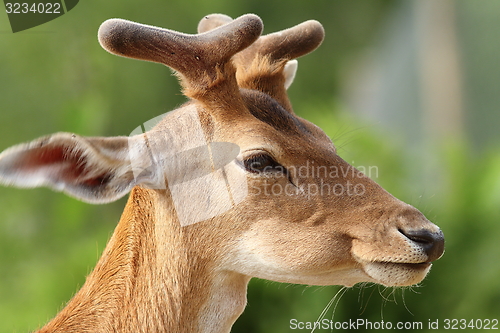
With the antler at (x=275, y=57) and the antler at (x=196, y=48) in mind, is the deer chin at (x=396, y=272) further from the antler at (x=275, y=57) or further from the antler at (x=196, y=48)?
the antler at (x=275, y=57)

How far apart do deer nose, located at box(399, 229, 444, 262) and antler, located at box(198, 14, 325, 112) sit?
4.96 feet

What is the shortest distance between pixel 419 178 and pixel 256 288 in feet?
12.2

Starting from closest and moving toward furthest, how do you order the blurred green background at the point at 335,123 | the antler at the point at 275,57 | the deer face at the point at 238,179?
the deer face at the point at 238,179, the antler at the point at 275,57, the blurred green background at the point at 335,123

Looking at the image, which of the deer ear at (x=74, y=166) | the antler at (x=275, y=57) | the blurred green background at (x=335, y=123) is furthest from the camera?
the blurred green background at (x=335, y=123)

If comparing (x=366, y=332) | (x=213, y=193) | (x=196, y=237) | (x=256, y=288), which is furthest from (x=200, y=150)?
(x=366, y=332)

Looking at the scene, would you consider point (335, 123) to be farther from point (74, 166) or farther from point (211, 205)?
point (74, 166)

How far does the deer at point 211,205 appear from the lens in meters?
3.91

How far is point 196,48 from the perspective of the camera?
13.8 feet

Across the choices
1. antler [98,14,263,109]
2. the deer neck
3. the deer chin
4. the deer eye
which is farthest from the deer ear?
the deer chin

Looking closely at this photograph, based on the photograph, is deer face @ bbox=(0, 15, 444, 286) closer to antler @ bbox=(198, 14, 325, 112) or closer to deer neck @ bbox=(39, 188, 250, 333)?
deer neck @ bbox=(39, 188, 250, 333)

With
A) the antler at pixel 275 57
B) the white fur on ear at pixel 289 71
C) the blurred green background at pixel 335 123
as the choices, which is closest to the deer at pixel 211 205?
the antler at pixel 275 57

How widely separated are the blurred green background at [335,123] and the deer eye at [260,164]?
141 centimetres

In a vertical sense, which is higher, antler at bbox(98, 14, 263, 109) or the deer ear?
antler at bbox(98, 14, 263, 109)

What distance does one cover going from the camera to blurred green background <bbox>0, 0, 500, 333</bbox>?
8.35 meters
